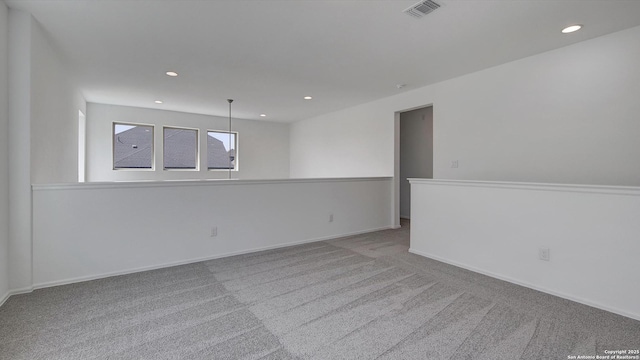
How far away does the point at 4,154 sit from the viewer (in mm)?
2367

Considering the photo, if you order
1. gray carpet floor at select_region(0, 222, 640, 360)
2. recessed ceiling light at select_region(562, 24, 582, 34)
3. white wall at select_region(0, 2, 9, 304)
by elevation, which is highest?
recessed ceiling light at select_region(562, 24, 582, 34)

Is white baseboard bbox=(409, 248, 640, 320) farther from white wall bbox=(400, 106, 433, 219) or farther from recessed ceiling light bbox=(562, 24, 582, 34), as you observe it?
white wall bbox=(400, 106, 433, 219)

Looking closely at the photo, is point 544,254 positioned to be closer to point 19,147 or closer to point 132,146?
point 19,147

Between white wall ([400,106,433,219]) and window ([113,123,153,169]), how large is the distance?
20.0ft

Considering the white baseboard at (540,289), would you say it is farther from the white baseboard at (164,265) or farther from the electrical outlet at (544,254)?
the white baseboard at (164,265)

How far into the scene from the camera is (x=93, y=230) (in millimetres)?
2850

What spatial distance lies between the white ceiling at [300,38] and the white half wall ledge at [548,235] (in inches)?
62.6

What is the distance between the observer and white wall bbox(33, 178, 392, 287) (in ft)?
8.88

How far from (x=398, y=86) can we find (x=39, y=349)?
500 centimetres

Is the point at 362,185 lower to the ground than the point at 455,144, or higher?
lower

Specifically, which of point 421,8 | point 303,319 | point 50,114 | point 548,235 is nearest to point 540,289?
point 548,235

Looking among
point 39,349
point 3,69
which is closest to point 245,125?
point 3,69

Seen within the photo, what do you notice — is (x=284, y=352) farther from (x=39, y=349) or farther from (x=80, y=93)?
(x=80, y=93)

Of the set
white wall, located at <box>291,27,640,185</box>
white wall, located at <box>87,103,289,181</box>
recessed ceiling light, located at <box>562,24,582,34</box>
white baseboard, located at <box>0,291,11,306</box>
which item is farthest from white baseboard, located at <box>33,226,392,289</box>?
white wall, located at <box>87,103,289,181</box>
